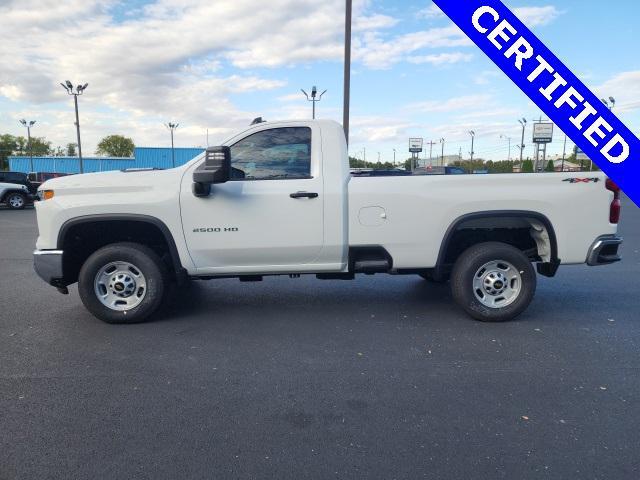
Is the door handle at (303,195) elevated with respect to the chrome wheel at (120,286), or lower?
elevated

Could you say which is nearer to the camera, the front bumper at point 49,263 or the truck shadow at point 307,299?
the front bumper at point 49,263

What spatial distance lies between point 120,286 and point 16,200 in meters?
19.0

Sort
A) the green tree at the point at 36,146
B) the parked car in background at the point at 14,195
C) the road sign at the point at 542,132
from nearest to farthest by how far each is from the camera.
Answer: the parked car in background at the point at 14,195
the road sign at the point at 542,132
the green tree at the point at 36,146

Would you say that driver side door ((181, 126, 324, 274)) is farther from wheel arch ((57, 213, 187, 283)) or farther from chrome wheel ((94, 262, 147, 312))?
chrome wheel ((94, 262, 147, 312))

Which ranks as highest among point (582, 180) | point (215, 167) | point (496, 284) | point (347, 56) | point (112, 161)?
point (347, 56)

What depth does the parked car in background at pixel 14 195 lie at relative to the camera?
64.3 feet

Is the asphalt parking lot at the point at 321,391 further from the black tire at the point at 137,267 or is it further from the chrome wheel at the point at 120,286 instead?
the chrome wheel at the point at 120,286

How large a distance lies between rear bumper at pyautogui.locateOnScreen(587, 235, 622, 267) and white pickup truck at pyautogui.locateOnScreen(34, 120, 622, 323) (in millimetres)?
11

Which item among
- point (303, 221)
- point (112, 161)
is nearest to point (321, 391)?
point (303, 221)

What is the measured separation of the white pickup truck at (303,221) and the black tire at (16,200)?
60.6 feet

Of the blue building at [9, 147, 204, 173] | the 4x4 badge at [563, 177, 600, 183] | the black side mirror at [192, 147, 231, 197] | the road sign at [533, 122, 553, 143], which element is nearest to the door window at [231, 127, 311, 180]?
the black side mirror at [192, 147, 231, 197]

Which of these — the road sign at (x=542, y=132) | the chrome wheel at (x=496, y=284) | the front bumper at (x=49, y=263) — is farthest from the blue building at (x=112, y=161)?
the chrome wheel at (x=496, y=284)

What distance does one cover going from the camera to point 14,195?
19938 millimetres

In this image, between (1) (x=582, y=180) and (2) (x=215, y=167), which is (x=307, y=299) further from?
(1) (x=582, y=180)
